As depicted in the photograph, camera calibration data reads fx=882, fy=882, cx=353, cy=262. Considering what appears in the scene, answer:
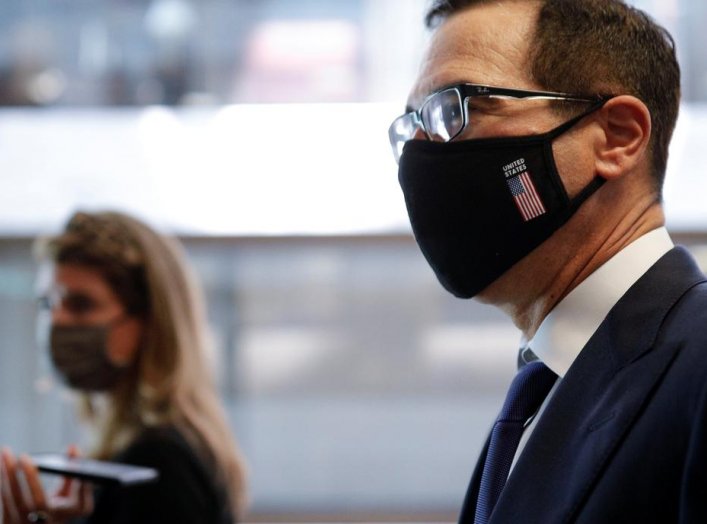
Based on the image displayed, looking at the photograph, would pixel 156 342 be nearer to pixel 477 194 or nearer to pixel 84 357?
pixel 84 357

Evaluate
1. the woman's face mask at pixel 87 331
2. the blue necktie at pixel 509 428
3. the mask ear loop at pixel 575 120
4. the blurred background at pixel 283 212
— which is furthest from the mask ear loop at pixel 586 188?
the blurred background at pixel 283 212

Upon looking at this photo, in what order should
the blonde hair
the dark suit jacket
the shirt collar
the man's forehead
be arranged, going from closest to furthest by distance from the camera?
the dark suit jacket
the shirt collar
the man's forehead
the blonde hair

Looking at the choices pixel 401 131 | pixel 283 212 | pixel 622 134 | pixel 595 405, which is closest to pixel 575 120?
pixel 622 134

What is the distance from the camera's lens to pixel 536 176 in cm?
123

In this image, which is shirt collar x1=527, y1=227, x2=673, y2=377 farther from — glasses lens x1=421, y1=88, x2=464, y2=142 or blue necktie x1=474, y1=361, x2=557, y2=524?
glasses lens x1=421, y1=88, x2=464, y2=142

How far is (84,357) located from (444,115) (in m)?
1.45

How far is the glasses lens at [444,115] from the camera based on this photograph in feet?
4.16

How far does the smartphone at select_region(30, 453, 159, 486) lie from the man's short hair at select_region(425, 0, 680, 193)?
43.8 inches

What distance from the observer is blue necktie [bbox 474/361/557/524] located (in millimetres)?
1219

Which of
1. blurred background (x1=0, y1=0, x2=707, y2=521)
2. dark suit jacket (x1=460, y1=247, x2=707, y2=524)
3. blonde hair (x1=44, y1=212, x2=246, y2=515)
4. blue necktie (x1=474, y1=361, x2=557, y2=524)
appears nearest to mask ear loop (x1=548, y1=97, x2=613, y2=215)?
dark suit jacket (x1=460, y1=247, x2=707, y2=524)

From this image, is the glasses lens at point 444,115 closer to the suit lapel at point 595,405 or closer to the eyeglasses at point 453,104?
the eyeglasses at point 453,104

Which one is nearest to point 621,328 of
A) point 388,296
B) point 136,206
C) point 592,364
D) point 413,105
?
point 592,364

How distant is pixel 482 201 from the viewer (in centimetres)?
127

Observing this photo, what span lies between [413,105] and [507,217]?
25cm
